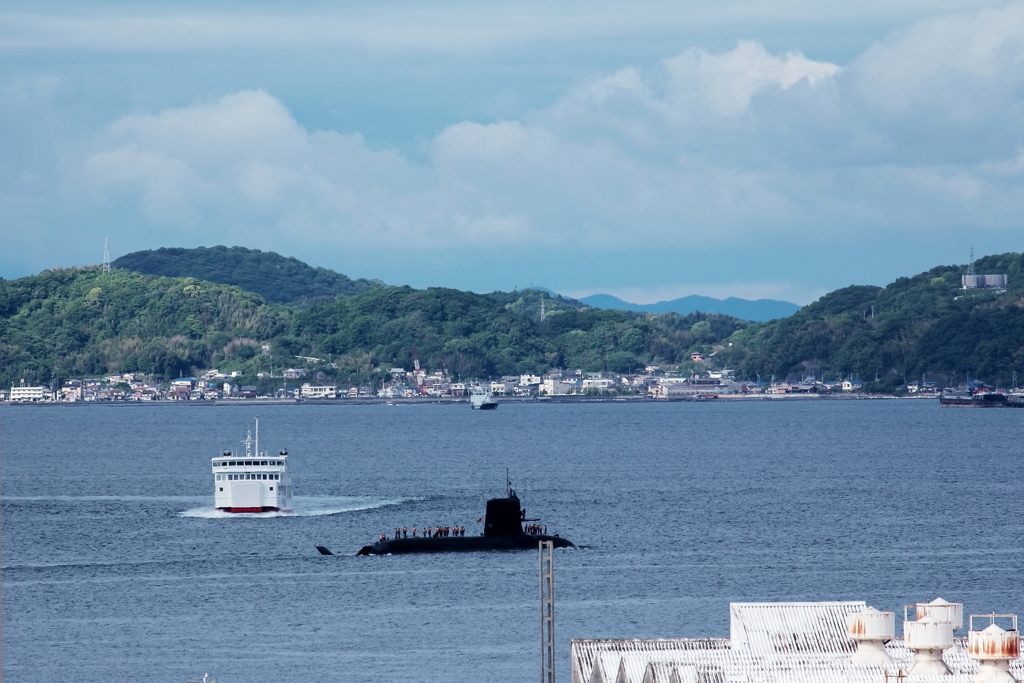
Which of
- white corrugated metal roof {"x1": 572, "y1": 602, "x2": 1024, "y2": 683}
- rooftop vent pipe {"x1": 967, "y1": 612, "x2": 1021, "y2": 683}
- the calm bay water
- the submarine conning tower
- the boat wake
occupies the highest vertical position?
rooftop vent pipe {"x1": 967, "y1": 612, "x2": 1021, "y2": 683}

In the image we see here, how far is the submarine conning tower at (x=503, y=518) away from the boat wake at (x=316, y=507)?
20.0 metres

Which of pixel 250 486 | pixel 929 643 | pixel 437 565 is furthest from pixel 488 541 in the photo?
pixel 929 643

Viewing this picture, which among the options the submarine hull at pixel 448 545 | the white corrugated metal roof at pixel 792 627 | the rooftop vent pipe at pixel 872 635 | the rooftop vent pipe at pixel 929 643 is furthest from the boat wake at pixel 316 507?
the rooftop vent pipe at pixel 929 643

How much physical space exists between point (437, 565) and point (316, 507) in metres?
31.0

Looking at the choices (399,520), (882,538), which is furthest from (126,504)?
(882,538)

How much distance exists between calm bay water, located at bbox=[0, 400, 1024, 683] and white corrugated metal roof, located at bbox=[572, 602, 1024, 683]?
17.7 meters

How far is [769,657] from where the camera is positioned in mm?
28047

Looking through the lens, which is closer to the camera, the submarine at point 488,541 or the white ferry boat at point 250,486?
the submarine at point 488,541

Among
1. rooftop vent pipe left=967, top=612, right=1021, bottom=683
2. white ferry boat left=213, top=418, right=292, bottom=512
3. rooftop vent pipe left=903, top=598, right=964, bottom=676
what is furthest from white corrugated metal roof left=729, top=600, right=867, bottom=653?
white ferry boat left=213, top=418, right=292, bottom=512

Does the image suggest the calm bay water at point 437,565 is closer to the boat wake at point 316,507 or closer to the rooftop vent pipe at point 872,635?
the boat wake at point 316,507

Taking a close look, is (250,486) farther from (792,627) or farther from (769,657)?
(769,657)

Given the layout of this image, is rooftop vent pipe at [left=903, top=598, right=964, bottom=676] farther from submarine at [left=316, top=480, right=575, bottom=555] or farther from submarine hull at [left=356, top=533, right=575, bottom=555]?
submarine hull at [left=356, top=533, right=575, bottom=555]

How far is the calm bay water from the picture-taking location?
52.6 metres

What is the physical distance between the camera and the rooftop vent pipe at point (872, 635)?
2642 centimetres
